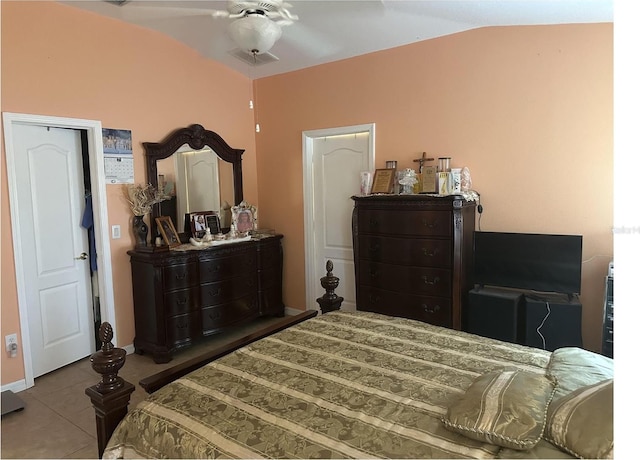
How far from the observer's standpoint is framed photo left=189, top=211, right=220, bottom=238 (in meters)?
4.20

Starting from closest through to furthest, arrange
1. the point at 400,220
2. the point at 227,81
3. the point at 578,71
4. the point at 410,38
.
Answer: the point at 578,71
the point at 400,220
the point at 410,38
the point at 227,81

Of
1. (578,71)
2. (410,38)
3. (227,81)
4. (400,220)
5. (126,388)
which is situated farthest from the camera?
(227,81)

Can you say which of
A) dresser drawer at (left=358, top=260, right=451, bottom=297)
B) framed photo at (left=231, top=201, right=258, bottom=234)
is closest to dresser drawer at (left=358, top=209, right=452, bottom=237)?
dresser drawer at (left=358, top=260, right=451, bottom=297)

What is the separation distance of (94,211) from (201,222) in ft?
3.25

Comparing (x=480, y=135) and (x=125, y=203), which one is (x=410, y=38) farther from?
(x=125, y=203)

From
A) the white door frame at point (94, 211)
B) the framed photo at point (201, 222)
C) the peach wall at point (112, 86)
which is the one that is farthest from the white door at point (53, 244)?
the framed photo at point (201, 222)

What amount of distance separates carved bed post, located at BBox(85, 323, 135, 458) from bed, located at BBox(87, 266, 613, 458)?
15mm

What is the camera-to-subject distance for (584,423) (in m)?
1.19

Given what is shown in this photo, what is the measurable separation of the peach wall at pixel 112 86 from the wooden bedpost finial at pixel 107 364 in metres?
2.01

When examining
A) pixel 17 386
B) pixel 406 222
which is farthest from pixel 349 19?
pixel 17 386

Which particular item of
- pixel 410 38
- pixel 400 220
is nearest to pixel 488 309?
pixel 400 220

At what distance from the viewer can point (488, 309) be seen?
3.17 m
